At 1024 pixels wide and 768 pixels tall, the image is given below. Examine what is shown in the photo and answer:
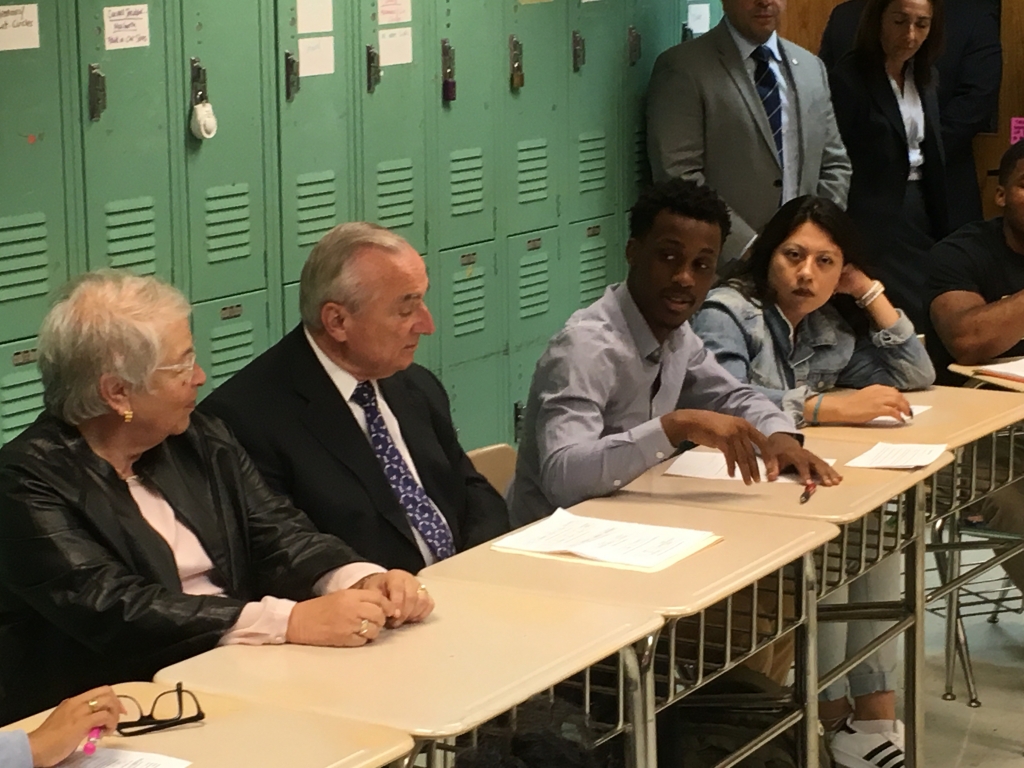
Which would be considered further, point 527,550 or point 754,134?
point 754,134

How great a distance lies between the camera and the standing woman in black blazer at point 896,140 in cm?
545

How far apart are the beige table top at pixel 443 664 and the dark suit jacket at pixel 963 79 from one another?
4.21 meters

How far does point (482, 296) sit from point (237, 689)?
10.4 feet

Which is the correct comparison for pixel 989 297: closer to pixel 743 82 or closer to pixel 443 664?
pixel 743 82

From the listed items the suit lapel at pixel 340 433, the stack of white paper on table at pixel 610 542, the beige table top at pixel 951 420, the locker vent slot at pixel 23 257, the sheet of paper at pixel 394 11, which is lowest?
the beige table top at pixel 951 420

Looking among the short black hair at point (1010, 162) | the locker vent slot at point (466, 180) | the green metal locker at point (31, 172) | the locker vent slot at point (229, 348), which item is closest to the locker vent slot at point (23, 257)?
the green metal locker at point (31, 172)

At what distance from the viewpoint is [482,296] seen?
16.8 ft

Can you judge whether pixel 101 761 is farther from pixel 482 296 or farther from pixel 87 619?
pixel 482 296

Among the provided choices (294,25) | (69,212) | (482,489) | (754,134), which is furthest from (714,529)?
(754,134)

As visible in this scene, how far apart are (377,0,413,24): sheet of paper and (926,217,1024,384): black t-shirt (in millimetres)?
1667

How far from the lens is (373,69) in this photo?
4539 millimetres

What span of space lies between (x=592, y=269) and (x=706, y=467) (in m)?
2.55

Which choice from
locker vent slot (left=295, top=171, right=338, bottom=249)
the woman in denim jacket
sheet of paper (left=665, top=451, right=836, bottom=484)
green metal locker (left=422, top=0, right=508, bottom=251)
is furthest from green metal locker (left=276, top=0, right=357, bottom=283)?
sheet of paper (left=665, top=451, right=836, bottom=484)

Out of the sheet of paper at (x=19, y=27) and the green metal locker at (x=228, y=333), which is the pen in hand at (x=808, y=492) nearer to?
the green metal locker at (x=228, y=333)
